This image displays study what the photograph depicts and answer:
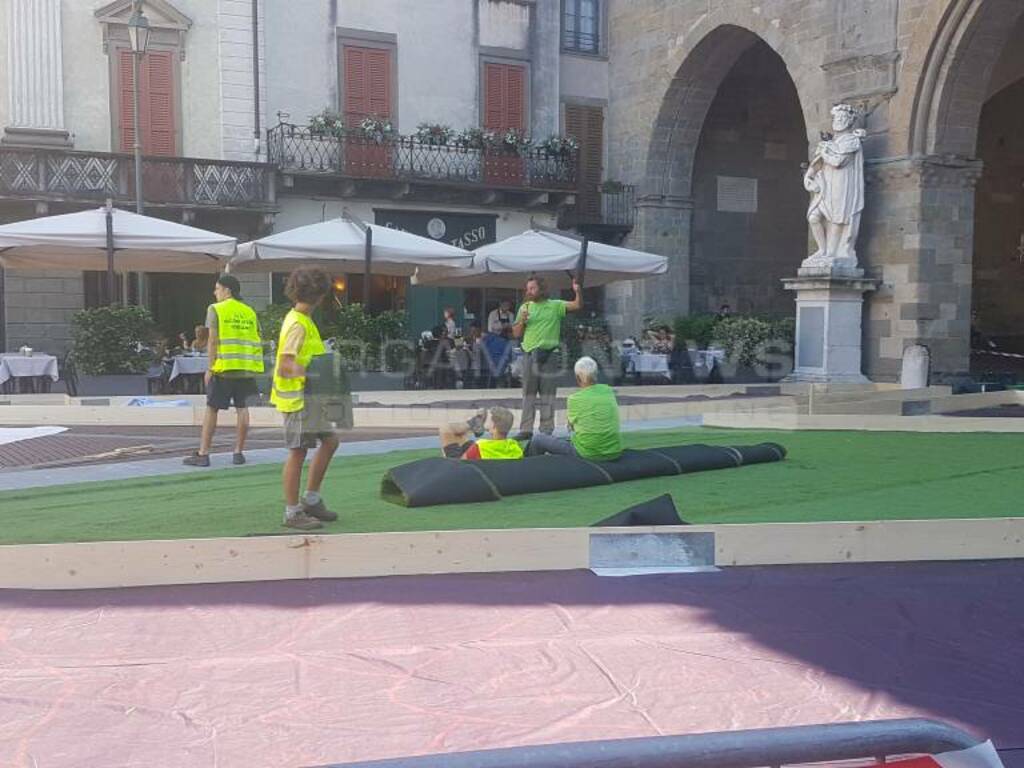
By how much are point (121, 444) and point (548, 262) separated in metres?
6.89

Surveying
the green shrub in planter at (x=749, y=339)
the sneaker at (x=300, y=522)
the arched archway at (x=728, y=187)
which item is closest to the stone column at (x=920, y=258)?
the green shrub in planter at (x=749, y=339)

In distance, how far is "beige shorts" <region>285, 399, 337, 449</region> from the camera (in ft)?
19.9

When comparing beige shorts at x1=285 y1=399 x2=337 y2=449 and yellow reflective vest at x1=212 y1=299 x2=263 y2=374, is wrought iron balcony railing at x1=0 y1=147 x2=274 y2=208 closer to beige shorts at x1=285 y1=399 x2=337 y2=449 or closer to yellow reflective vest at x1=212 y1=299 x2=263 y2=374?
yellow reflective vest at x1=212 y1=299 x2=263 y2=374

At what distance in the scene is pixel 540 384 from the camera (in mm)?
9961

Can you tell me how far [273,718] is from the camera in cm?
376

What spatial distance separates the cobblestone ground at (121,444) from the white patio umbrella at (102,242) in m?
3.17

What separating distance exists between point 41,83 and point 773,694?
19.2 meters

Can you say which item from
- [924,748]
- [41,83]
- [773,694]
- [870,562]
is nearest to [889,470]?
[870,562]

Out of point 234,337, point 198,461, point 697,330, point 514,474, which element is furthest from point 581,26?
point 514,474

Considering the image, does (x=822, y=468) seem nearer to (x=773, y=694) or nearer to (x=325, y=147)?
(x=773, y=694)

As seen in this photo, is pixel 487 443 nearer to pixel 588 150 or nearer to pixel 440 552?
pixel 440 552

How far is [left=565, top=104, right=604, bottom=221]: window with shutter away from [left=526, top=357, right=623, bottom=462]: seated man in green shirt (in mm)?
16223

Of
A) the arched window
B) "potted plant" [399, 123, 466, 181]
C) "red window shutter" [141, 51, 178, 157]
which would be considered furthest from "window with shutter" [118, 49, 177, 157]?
the arched window

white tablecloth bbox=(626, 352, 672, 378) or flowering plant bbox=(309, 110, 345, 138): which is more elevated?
flowering plant bbox=(309, 110, 345, 138)
